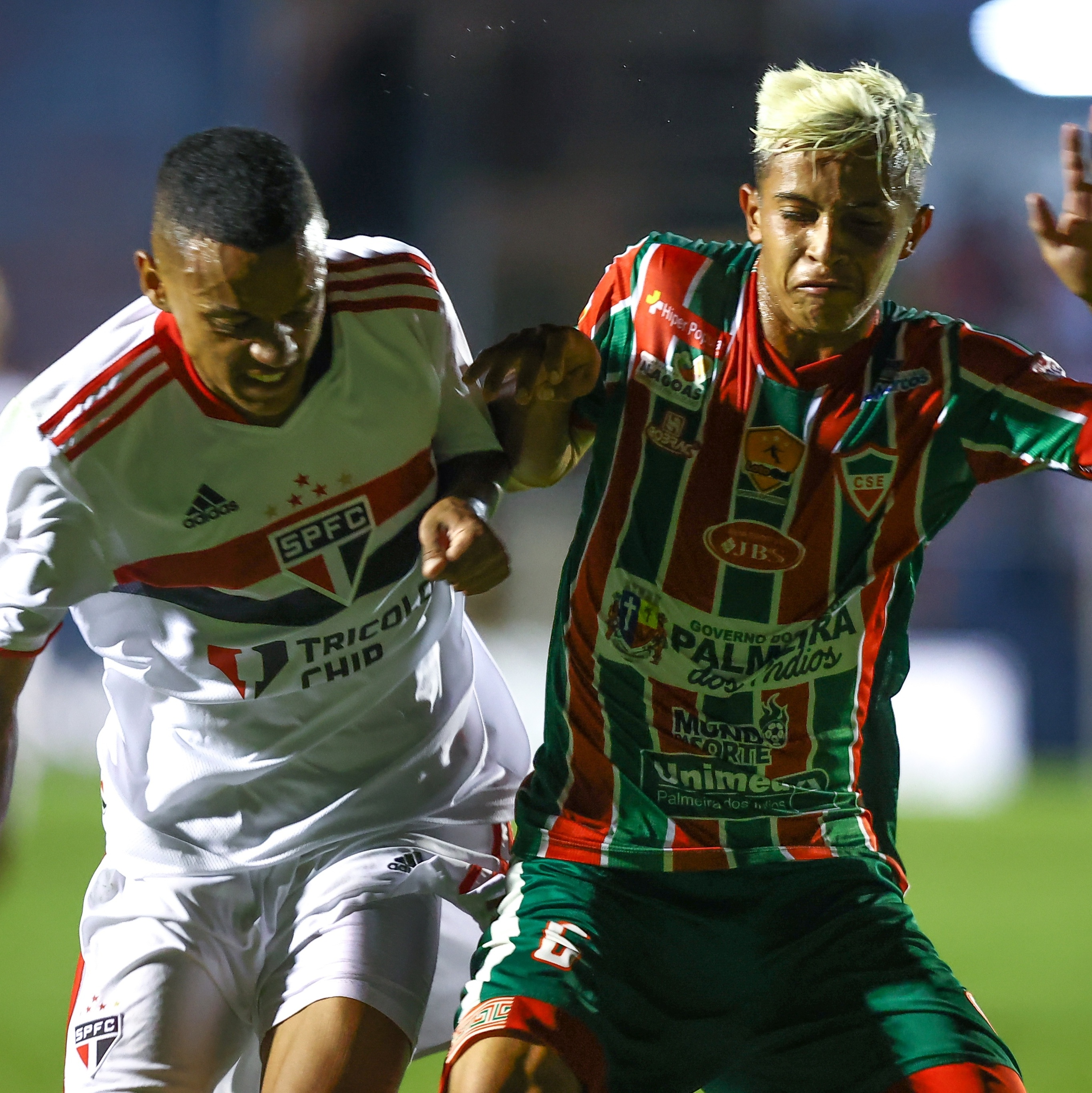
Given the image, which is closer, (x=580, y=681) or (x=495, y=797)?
(x=580, y=681)

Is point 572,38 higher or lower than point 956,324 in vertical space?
higher

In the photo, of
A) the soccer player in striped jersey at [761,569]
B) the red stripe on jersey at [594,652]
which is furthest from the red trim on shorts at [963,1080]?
the red stripe on jersey at [594,652]

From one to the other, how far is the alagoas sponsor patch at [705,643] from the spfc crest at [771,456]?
0.23m

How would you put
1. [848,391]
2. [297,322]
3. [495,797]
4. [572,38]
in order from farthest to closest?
[572,38], [495,797], [848,391], [297,322]

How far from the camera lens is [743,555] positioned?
2496 millimetres

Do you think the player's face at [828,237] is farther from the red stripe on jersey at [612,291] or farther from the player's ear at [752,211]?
the red stripe on jersey at [612,291]

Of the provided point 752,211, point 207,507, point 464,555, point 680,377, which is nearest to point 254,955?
point 207,507

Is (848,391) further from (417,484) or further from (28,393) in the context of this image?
(28,393)

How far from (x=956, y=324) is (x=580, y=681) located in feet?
2.78

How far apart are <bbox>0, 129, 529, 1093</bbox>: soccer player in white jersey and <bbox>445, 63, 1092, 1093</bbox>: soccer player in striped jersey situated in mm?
214

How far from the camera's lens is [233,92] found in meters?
9.99

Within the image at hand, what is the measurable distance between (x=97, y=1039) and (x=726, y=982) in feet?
3.28

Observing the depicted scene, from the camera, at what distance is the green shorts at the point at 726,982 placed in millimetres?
2262

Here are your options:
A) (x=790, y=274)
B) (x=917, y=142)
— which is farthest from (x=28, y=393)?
(x=917, y=142)
